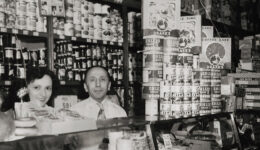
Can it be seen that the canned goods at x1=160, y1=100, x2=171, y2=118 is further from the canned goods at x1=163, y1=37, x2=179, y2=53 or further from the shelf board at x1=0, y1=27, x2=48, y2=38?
Result: the shelf board at x1=0, y1=27, x2=48, y2=38

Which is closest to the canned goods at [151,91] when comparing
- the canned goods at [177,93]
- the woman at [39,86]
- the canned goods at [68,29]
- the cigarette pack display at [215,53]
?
the canned goods at [177,93]

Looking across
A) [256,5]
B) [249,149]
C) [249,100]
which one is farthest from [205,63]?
[256,5]

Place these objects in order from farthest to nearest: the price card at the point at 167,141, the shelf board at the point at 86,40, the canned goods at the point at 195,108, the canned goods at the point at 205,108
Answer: the shelf board at the point at 86,40
the canned goods at the point at 205,108
the canned goods at the point at 195,108
the price card at the point at 167,141

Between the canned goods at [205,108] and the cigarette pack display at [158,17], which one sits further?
the canned goods at [205,108]

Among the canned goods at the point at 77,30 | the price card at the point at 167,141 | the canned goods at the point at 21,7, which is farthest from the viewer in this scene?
the canned goods at the point at 77,30

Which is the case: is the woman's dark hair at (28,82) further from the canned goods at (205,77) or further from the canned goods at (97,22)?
the canned goods at (205,77)

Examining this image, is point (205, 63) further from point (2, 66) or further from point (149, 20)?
point (2, 66)

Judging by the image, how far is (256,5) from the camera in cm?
550

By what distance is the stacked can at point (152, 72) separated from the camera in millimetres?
1911

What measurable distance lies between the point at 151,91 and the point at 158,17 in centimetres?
47

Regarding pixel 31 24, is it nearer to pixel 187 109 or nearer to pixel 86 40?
pixel 86 40

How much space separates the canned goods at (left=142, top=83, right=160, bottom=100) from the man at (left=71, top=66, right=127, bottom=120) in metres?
1.18

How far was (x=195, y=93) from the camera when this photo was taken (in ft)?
6.88

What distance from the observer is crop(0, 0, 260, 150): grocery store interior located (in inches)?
60.6
